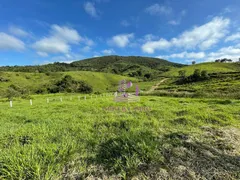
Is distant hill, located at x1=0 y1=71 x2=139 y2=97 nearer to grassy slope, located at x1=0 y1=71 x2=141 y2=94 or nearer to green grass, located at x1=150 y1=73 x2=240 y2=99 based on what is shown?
grassy slope, located at x1=0 y1=71 x2=141 y2=94

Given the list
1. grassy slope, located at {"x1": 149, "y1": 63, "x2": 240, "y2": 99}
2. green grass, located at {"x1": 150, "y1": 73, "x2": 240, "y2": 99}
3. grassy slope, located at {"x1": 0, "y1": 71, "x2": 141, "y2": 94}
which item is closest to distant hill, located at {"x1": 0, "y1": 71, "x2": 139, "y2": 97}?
grassy slope, located at {"x1": 0, "y1": 71, "x2": 141, "y2": 94}

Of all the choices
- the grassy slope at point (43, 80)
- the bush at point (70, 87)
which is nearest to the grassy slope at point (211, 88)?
the bush at point (70, 87)

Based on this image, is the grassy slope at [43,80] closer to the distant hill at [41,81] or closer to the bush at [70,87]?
the distant hill at [41,81]

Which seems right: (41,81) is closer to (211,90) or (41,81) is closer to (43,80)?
(43,80)

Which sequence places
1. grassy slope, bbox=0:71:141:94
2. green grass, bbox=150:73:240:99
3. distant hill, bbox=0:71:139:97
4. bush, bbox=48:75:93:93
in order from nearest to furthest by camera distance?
1. green grass, bbox=150:73:240:99
2. bush, bbox=48:75:93:93
3. distant hill, bbox=0:71:139:97
4. grassy slope, bbox=0:71:141:94

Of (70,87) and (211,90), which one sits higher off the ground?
(70,87)

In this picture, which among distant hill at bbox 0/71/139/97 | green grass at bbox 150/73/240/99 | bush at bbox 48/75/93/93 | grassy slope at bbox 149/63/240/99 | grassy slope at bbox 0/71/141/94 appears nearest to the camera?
green grass at bbox 150/73/240/99

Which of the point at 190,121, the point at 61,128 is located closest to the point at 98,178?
the point at 61,128

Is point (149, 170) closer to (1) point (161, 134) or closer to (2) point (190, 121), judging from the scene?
(1) point (161, 134)

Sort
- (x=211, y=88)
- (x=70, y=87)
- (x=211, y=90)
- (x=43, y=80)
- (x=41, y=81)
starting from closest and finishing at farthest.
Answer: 1. (x=211, y=90)
2. (x=211, y=88)
3. (x=70, y=87)
4. (x=41, y=81)
5. (x=43, y=80)

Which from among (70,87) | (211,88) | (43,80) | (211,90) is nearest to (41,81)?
(43,80)

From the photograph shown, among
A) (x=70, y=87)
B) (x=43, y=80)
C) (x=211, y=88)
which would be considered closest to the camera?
(x=211, y=88)

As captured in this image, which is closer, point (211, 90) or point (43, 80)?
point (211, 90)

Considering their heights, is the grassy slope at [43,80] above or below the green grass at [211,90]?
above
